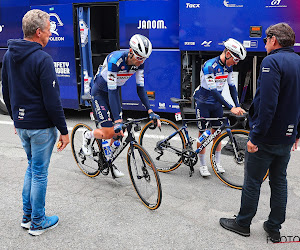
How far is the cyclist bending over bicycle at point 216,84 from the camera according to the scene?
4707mm

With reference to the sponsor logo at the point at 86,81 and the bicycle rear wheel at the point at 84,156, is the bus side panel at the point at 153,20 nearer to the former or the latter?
the sponsor logo at the point at 86,81

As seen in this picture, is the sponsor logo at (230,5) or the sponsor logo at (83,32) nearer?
the sponsor logo at (230,5)

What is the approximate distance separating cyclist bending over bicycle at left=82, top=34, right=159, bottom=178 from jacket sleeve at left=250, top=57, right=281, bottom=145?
166 cm

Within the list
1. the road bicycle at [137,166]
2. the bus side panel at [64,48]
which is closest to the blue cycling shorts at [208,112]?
the road bicycle at [137,166]

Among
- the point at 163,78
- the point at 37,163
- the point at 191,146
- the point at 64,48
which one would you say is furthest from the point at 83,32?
the point at 37,163

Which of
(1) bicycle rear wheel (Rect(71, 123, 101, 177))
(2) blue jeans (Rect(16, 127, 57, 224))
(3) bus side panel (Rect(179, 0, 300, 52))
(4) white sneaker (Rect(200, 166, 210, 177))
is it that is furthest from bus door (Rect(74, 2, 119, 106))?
(2) blue jeans (Rect(16, 127, 57, 224))

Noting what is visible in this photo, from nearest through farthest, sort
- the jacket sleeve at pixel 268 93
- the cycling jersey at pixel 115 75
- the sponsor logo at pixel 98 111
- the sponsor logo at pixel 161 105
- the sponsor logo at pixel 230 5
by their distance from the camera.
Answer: the jacket sleeve at pixel 268 93 → the cycling jersey at pixel 115 75 → the sponsor logo at pixel 98 111 → the sponsor logo at pixel 230 5 → the sponsor logo at pixel 161 105

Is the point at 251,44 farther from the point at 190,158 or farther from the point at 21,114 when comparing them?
the point at 21,114

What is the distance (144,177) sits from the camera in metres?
4.27

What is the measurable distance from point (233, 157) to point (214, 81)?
3.48 feet

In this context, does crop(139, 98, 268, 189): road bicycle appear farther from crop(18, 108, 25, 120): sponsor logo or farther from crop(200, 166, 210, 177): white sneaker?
crop(18, 108, 25, 120): sponsor logo

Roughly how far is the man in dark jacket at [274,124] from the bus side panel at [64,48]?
552cm

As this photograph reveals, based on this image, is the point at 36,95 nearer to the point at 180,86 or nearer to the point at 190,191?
the point at 190,191

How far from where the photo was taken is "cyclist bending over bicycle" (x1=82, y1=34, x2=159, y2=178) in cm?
431
